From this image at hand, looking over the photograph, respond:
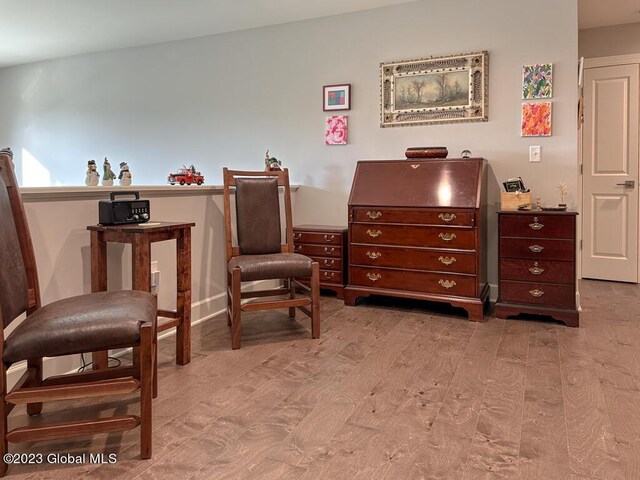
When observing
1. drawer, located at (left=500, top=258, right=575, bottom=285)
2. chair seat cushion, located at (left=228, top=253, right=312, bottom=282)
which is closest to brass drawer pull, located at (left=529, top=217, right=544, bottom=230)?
drawer, located at (left=500, top=258, right=575, bottom=285)

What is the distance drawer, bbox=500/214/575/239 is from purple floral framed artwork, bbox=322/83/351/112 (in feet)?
5.66

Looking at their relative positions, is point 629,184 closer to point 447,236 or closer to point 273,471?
point 447,236

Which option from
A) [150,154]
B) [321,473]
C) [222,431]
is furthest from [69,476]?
[150,154]

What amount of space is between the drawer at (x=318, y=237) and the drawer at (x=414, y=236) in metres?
0.25

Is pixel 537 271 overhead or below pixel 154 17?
below

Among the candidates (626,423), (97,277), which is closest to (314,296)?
(97,277)

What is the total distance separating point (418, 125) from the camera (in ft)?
12.8

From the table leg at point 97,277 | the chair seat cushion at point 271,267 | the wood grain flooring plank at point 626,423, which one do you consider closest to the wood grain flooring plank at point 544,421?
the wood grain flooring plank at point 626,423

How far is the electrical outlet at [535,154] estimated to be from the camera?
138 inches

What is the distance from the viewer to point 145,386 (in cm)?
157

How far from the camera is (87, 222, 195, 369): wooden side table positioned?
212 cm

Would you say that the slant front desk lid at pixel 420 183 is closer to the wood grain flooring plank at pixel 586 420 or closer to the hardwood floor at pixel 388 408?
the hardwood floor at pixel 388 408

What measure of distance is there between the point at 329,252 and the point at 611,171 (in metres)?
2.85

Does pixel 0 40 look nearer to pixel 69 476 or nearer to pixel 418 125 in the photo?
pixel 418 125
